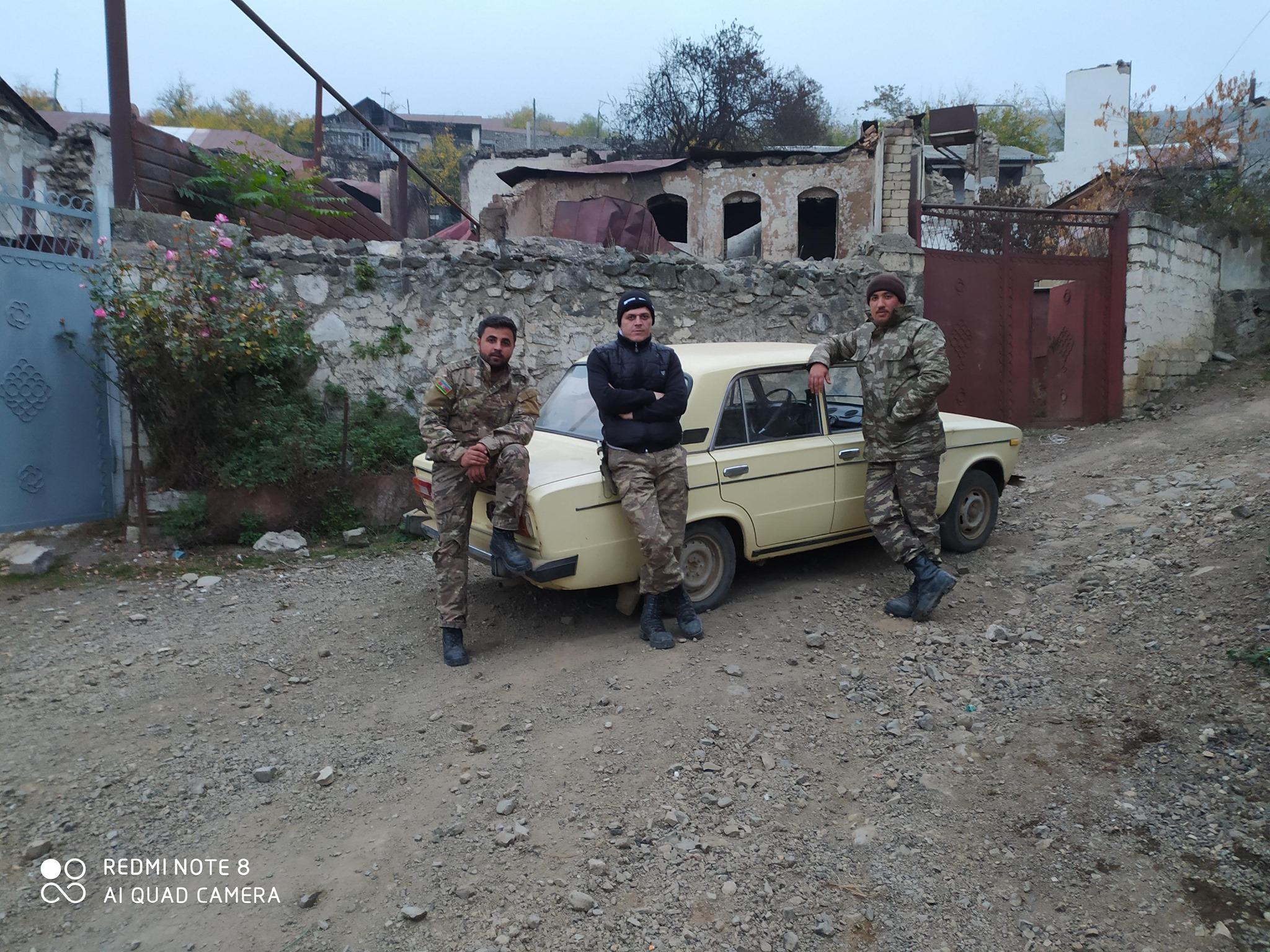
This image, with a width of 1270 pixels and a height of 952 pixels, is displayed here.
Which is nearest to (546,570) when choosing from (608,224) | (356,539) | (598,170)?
(356,539)

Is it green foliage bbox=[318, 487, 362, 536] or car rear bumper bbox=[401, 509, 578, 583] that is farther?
green foliage bbox=[318, 487, 362, 536]

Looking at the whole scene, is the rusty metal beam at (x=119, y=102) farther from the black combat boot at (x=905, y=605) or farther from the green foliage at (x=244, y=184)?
the black combat boot at (x=905, y=605)

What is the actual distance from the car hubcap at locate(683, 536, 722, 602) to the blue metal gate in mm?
4653

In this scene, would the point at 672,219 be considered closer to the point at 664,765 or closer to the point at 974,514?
the point at 974,514

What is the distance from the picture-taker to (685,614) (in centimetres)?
440

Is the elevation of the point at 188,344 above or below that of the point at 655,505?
above

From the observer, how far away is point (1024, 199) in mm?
17719

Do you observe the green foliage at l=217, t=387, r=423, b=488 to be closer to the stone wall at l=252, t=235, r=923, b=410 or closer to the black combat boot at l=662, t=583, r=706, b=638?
the stone wall at l=252, t=235, r=923, b=410

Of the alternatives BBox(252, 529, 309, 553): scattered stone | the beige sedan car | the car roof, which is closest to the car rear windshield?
the beige sedan car

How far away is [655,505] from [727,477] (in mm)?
562

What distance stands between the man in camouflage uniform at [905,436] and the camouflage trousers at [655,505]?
111 centimetres

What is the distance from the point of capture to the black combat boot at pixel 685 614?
4.37 metres

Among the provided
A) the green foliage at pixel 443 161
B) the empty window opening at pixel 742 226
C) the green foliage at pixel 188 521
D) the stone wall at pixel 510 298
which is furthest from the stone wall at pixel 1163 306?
the green foliage at pixel 443 161

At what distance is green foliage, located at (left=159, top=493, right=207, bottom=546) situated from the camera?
6.09 m
